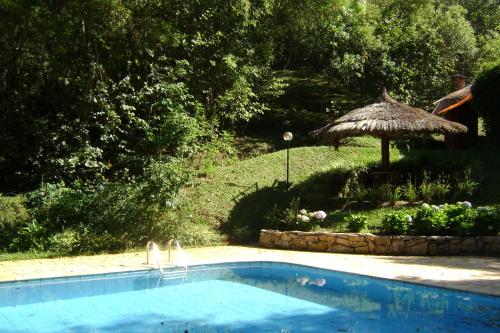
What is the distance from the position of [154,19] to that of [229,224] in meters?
6.99

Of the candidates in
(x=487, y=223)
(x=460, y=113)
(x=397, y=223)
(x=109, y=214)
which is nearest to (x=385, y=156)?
(x=397, y=223)

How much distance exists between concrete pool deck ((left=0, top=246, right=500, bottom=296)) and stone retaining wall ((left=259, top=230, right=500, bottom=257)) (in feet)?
1.19

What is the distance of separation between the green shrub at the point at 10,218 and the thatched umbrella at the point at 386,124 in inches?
316

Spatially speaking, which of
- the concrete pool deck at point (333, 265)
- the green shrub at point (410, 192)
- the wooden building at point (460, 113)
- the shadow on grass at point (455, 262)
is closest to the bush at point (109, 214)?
the concrete pool deck at point (333, 265)

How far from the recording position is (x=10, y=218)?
11711mm

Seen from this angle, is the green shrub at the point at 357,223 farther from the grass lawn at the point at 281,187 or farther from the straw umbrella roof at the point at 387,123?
the straw umbrella roof at the point at 387,123

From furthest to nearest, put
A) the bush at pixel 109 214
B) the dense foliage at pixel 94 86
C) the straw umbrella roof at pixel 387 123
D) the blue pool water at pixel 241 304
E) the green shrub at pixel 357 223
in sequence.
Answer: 1. the dense foliage at pixel 94 86
2. the straw umbrella roof at pixel 387 123
3. the green shrub at pixel 357 223
4. the bush at pixel 109 214
5. the blue pool water at pixel 241 304

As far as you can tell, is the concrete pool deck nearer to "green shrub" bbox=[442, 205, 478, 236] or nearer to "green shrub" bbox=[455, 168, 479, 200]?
"green shrub" bbox=[442, 205, 478, 236]

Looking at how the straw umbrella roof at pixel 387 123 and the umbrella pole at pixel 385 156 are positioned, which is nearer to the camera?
the straw umbrella roof at pixel 387 123

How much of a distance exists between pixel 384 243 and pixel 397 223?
54 cm

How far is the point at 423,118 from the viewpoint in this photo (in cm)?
1382

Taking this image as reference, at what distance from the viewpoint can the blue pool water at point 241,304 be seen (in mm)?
6480

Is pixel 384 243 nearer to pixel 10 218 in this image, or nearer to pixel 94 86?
pixel 10 218

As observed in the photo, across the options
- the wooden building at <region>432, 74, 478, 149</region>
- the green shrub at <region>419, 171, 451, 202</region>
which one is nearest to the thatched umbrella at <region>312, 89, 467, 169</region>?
the green shrub at <region>419, 171, 451, 202</region>
